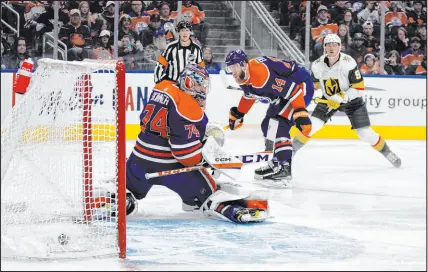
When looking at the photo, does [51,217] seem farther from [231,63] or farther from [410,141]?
[410,141]

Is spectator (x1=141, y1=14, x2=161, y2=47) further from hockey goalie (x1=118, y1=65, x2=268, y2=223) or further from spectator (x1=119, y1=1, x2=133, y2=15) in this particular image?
hockey goalie (x1=118, y1=65, x2=268, y2=223)

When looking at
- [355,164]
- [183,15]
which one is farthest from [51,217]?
[183,15]

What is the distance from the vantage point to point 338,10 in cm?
967

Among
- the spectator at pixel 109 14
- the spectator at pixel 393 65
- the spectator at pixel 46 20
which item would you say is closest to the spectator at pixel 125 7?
the spectator at pixel 109 14

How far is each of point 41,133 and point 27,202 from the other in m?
0.30

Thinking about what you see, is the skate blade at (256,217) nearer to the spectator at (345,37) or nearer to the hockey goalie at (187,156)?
the hockey goalie at (187,156)

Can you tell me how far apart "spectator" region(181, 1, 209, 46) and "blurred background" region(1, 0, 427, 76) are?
10 mm

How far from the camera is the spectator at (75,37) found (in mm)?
8594

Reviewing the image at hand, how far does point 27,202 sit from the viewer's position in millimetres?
3834

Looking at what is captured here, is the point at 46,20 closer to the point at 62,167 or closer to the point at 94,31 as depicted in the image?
the point at 94,31

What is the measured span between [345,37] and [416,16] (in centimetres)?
98

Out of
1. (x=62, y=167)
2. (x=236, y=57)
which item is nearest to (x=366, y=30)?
(x=236, y=57)

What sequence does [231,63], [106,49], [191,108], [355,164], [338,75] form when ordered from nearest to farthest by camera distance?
[191,108] → [231,63] → [338,75] → [355,164] → [106,49]

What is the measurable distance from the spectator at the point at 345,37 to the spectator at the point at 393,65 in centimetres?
42
